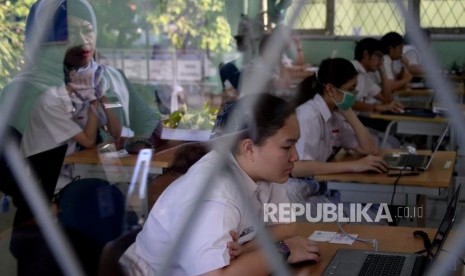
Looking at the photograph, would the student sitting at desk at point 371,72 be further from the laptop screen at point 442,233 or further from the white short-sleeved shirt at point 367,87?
the laptop screen at point 442,233

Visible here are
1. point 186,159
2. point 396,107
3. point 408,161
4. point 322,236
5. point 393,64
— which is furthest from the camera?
point 393,64

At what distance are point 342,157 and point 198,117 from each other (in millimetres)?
765

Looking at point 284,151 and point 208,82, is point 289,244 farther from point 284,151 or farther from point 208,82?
point 208,82

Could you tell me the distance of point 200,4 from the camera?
5980 millimetres

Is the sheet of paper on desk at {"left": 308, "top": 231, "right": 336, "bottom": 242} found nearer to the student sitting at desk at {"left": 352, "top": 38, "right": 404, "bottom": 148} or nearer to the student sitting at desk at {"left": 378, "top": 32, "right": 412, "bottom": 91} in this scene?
the student sitting at desk at {"left": 352, "top": 38, "right": 404, "bottom": 148}

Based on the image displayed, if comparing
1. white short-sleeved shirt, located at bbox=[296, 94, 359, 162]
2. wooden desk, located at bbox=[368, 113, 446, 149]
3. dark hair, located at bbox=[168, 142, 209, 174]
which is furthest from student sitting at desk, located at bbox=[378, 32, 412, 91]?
dark hair, located at bbox=[168, 142, 209, 174]

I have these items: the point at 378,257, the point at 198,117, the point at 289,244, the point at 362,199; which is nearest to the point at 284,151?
the point at 289,244

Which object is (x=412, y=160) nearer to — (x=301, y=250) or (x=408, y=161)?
(x=408, y=161)

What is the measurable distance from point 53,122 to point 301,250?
110 cm

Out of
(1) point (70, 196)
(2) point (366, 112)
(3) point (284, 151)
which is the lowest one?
(2) point (366, 112)

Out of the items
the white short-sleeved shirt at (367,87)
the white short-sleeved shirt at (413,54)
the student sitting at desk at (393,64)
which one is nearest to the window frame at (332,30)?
the student sitting at desk at (393,64)

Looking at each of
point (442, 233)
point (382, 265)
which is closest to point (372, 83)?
point (382, 265)

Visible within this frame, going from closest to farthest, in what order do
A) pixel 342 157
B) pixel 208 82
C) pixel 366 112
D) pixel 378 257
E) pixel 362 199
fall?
pixel 378 257, pixel 362 199, pixel 342 157, pixel 366 112, pixel 208 82

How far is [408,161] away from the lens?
307 cm
